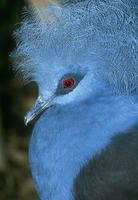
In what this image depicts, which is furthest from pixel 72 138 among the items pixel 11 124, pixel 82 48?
pixel 11 124

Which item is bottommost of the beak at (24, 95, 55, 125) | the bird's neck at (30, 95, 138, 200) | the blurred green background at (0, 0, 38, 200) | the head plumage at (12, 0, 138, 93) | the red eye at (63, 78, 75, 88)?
the blurred green background at (0, 0, 38, 200)

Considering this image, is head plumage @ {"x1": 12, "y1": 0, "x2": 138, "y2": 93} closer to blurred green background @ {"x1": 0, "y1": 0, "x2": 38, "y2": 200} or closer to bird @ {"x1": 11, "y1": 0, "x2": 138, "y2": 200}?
bird @ {"x1": 11, "y1": 0, "x2": 138, "y2": 200}

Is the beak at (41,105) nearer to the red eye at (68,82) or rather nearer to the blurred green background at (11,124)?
the red eye at (68,82)

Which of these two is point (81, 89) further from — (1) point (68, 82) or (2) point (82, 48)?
(2) point (82, 48)

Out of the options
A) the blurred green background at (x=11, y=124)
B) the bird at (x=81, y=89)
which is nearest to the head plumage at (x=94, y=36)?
the bird at (x=81, y=89)

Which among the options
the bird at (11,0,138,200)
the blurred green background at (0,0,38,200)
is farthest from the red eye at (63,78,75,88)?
the blurred green background at (0,0,38,200)

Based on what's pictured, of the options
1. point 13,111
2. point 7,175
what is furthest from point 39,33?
point 13,111

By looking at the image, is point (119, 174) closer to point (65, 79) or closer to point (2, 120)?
point (65, 79)
